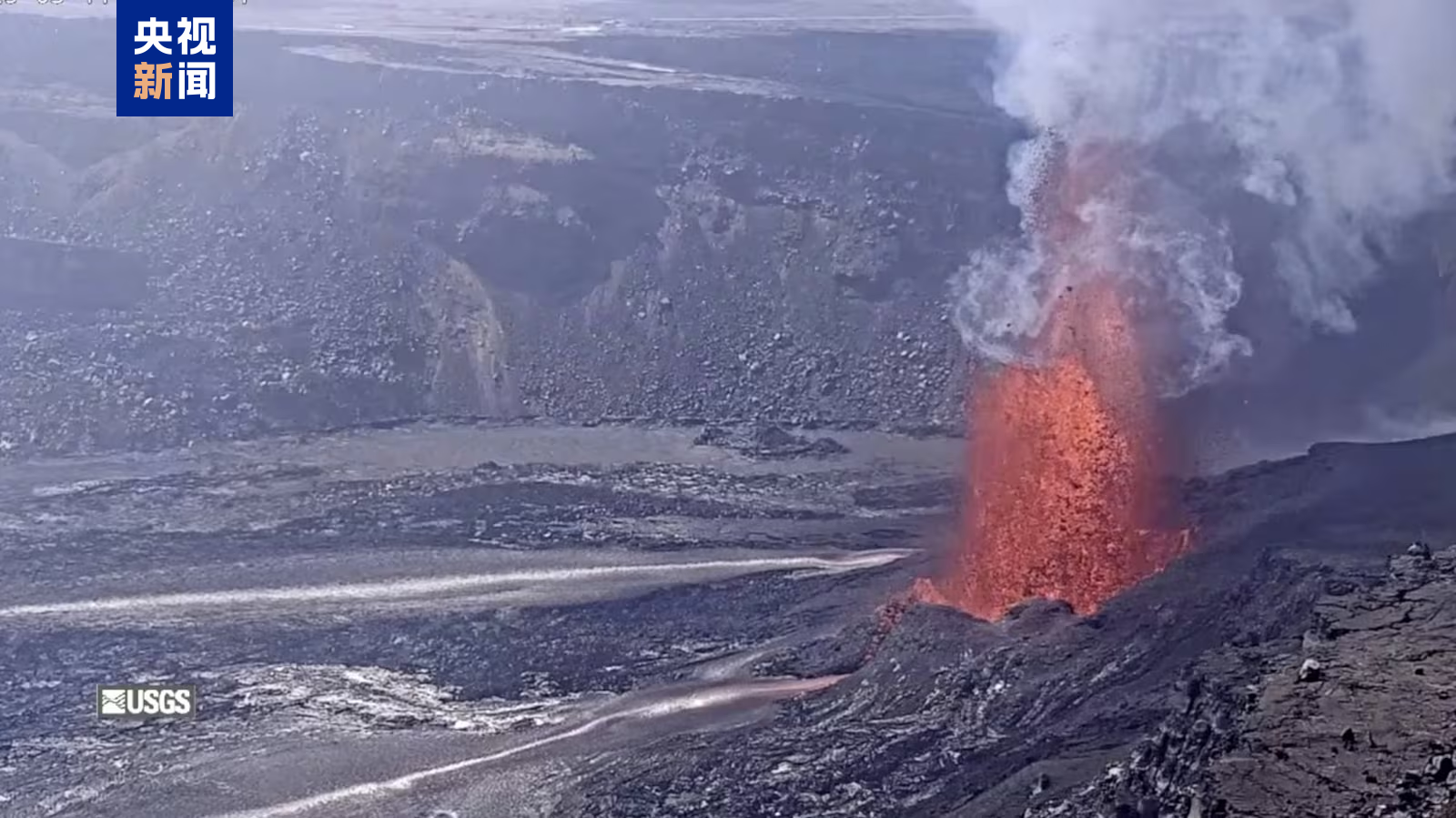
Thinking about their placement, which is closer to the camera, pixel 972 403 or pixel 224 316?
pixel 972 403

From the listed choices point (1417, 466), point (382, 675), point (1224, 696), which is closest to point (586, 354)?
point (382, 675)

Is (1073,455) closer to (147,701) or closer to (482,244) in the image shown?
(482,244)

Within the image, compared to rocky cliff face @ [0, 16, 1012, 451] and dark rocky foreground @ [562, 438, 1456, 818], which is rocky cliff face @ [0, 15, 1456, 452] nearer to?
rocky cliff face @ [0, 16, 1012, 451]

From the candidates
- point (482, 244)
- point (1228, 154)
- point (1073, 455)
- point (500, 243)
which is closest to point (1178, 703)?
point (1073, 455)

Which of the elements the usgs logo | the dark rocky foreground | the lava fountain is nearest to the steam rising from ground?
the lava fountain

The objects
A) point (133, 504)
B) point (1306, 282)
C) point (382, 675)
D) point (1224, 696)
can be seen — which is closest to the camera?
point (1224, 696)

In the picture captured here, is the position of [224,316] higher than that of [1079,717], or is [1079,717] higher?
[224,316]

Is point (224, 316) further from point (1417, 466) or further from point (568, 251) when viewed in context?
point (1417, 466)
